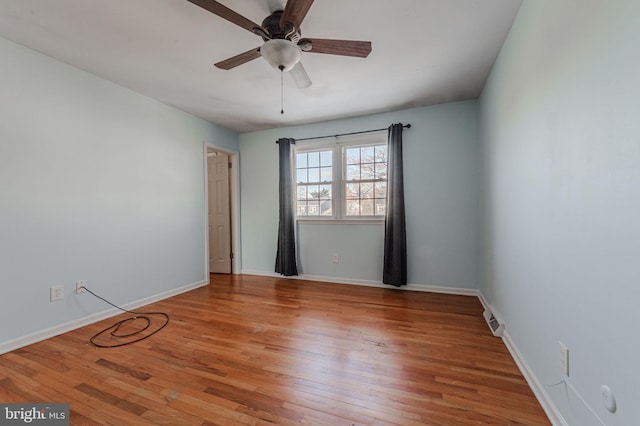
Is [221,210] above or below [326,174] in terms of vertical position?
below

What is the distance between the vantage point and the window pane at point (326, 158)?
397 cm

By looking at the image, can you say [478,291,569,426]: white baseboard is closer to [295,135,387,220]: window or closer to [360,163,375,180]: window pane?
[295,135,387,220]: window

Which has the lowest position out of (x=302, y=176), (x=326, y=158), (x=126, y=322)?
(x=126, y=322)

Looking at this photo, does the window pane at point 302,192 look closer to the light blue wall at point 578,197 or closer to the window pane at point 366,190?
the window pane at point 366,190

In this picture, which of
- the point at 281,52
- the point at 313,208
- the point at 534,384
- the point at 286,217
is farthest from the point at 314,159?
the point at 534,384

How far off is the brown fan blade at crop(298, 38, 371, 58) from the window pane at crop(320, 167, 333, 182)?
226 cm

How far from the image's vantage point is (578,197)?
1.10m

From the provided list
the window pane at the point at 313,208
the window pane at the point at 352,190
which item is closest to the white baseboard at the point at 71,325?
the window pane at the point at 313,208

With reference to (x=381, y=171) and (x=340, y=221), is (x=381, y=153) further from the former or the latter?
(x=340, y=221)

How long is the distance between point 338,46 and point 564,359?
208 cm

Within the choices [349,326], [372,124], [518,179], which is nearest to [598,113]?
[518,179]

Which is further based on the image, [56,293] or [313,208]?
[313,208]

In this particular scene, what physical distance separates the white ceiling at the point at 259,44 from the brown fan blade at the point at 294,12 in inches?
11.7

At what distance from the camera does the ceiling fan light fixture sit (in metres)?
1.58
